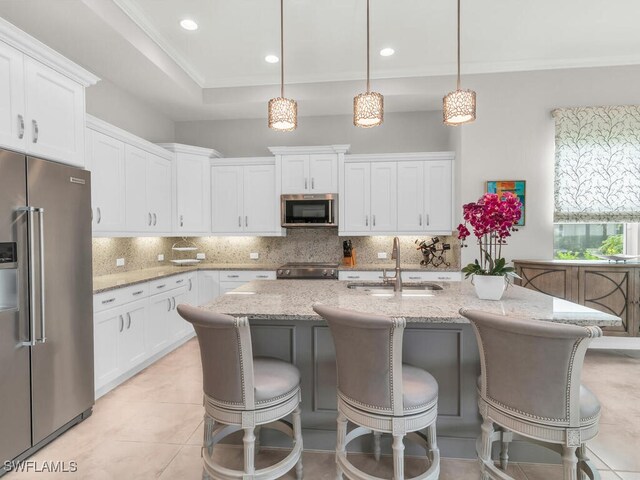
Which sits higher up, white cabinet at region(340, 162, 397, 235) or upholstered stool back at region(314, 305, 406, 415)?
white cabinet at region(340, 162, 397, 235)

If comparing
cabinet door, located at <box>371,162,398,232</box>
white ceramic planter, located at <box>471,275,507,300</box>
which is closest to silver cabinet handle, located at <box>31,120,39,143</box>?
white ceramic planter, located at <box>471,275,507,300</box>

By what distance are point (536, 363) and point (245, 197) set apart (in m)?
4.06

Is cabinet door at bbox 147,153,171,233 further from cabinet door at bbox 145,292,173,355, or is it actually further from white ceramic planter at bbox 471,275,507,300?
white ceramic planter at bbox 471,275,507,300

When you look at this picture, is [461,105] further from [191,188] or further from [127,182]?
[191,188]

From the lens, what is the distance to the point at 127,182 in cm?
366

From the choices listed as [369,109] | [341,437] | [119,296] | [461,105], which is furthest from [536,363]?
[119,296]

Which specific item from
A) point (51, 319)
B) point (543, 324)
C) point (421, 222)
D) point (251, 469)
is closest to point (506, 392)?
point (543, 324)

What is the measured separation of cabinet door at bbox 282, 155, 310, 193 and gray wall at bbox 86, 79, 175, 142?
5.86ft

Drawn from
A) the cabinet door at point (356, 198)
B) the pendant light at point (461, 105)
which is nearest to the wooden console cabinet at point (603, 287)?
the cabinet door at point (356, 198)

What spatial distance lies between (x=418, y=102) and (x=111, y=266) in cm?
414

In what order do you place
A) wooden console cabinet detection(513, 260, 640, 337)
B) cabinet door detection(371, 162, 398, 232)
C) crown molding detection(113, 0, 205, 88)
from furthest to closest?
1. cabinet door detection(371, 162, 398, 232)
2. wooden console cabinet detection(513, 260, 640, 337)
3. crown molding detection(113, 0, 205, 88)

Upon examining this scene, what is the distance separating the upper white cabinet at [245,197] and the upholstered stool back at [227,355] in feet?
10.5

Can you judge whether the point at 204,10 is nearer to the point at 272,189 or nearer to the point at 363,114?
the point at 363,114

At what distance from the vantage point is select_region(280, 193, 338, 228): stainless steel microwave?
4637 mm
